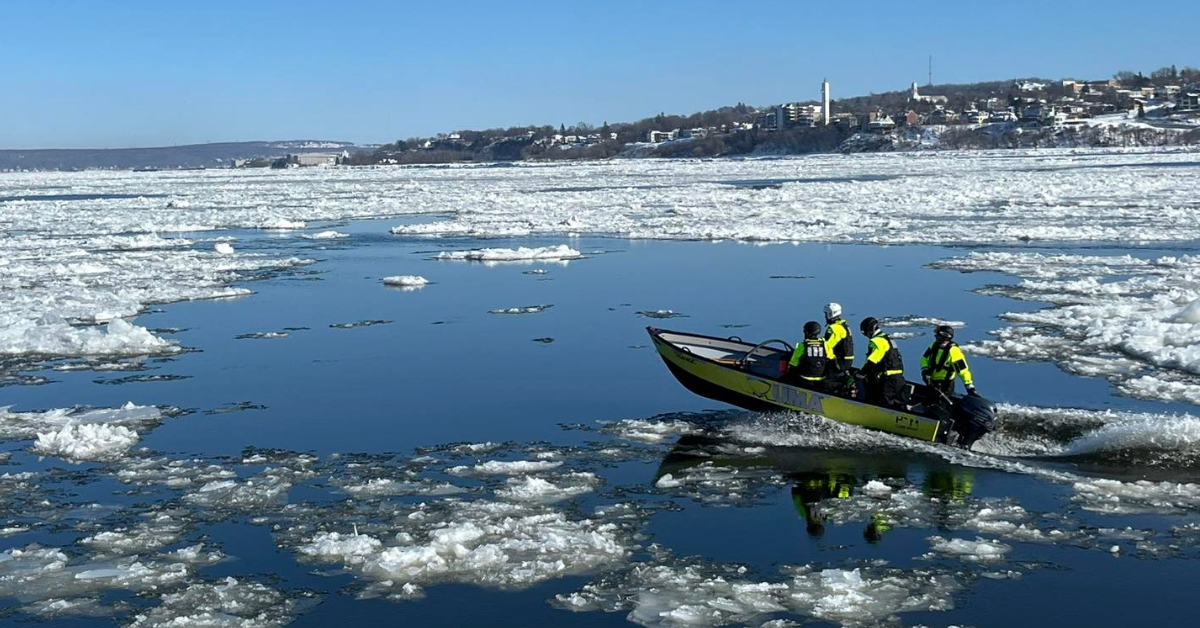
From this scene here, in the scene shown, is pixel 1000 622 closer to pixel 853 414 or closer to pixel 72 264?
pixel 853 414

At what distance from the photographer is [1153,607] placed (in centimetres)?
737

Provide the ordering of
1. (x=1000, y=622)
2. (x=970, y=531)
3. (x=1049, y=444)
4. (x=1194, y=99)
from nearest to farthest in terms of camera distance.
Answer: (x=1000, y=622), (x=970, y=531), (x=1049, y=444), (x=1194, y=99)

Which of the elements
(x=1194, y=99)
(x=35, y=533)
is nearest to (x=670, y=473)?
(x=35, y=533)

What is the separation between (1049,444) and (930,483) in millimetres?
1662

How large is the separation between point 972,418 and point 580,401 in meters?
4.17

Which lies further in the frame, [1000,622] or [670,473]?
[670,473]

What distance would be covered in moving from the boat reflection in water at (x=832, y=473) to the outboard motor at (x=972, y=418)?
41 centimetres

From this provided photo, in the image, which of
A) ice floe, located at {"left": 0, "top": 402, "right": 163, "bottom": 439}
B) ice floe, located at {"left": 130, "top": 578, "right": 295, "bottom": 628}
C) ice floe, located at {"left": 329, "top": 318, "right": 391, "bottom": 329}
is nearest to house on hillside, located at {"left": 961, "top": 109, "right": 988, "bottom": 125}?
ice floe, located at {"left": 329, "top": 318, "right": 391, "bottom": 329}

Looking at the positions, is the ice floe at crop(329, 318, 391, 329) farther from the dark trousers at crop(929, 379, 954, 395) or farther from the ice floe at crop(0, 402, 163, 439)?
the dark trousers at crop(929, 379, 954, 395)

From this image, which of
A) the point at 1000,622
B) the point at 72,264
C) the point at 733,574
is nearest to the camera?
the point at 1000,622

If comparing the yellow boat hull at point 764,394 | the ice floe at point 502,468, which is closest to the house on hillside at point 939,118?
the yellow boat hull at point 764,394

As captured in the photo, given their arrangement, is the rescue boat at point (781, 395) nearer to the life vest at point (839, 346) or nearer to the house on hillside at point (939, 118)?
the life vest at point (839, 346)

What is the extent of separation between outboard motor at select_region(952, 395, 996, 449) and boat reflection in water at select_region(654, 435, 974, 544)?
41 cm

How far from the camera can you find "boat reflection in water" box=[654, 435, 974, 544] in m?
9.23
